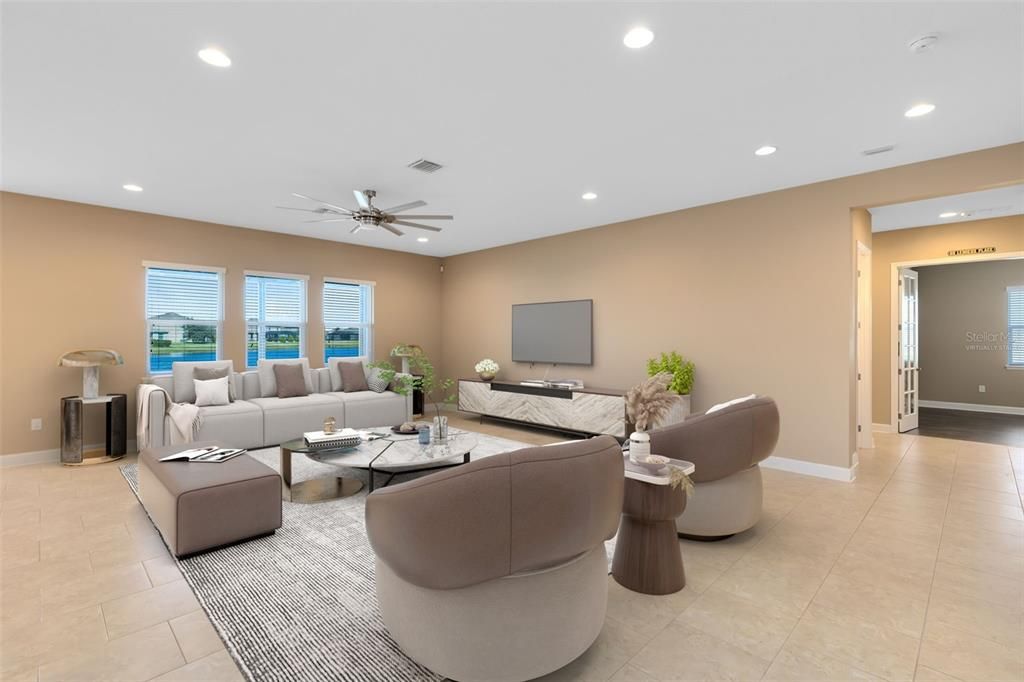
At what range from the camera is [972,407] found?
816 centimetres

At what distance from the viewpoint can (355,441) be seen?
4156 millimetres

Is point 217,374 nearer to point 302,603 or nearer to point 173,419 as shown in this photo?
point 173,419

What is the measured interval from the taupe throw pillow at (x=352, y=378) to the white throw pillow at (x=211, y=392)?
4.86 feet

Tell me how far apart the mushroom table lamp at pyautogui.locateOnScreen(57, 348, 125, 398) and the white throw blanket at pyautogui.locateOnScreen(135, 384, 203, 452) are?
39 cm

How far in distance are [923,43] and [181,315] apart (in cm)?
714

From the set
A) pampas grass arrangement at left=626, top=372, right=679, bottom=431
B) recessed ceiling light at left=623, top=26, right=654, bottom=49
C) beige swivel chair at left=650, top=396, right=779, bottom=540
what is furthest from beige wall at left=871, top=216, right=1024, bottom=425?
recessed ceiling light at left=623, top=26, right=654, bottom=49

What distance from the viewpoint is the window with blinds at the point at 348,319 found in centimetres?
720

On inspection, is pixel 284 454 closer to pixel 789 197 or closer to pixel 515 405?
pixel 515 405

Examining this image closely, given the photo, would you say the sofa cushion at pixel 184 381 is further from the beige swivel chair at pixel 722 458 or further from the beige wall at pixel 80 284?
the beige swivel chair at pixel 722 458

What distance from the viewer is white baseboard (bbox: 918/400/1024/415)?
782 centimetres

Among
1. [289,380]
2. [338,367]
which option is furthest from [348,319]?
[289,380]

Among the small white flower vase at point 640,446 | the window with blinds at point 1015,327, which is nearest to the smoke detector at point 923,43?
the small white flower vase at point 640,446

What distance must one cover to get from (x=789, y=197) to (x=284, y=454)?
5.24 m

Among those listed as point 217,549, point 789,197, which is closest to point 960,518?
point 789,197
